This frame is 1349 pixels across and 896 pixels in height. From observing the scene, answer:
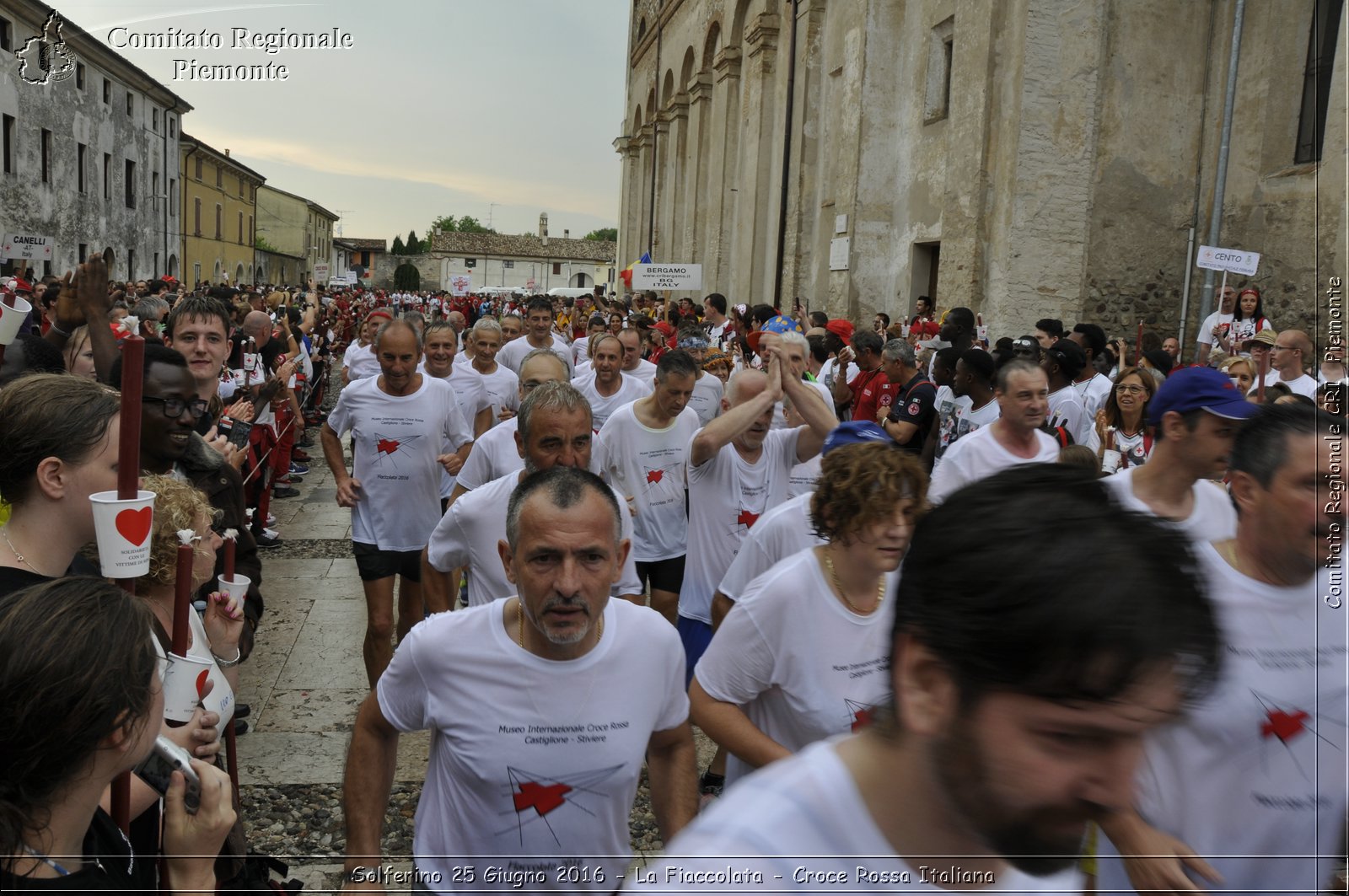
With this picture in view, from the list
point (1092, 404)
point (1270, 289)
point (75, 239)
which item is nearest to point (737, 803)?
point (1092, 404)

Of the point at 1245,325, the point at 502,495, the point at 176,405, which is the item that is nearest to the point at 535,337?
the point at 502,495

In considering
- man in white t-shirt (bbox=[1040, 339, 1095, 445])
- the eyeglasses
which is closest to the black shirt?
man in white t-shirt (bbox=[1040, 339, 1095, 445])

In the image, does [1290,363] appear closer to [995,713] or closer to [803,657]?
[803,657]

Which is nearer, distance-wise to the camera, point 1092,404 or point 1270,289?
point 1092,404

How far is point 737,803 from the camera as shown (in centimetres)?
138

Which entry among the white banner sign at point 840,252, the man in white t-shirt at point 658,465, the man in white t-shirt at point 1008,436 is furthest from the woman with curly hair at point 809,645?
the white banner sign at point 840,252

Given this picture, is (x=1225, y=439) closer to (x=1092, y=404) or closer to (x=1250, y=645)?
(x=1250, y=645)

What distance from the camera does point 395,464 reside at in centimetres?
639

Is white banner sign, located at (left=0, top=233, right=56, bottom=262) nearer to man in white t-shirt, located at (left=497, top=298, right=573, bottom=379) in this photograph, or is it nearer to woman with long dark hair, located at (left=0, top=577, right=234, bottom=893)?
man in white t-shirt, located at (left=497, top=298, right=573, bottom=379)

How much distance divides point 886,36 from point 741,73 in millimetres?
11544

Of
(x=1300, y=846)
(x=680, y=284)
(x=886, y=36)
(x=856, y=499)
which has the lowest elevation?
(x=1300, y=846)

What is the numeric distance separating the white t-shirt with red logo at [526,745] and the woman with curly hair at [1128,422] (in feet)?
15.8

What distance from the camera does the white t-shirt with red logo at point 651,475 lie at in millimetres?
6145

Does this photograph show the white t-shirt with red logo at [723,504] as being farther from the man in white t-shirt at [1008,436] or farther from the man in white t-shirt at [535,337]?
the man in white t-shirt at [535,337]
